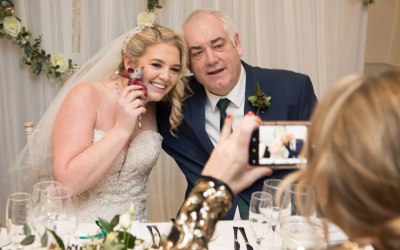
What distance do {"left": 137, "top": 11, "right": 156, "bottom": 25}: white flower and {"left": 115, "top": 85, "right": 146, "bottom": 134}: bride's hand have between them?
103 cm

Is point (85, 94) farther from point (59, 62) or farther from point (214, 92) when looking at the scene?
point (59, 62)

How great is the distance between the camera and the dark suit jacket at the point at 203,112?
239 cm

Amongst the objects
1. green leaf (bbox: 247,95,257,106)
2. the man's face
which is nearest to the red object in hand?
the man's face

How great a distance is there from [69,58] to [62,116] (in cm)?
107

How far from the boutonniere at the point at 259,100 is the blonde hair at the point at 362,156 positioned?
158 cm

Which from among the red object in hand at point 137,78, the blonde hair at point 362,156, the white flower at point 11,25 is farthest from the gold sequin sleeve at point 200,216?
the white flower at point 11,25

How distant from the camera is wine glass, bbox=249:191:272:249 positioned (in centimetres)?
145

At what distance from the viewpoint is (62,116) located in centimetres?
211

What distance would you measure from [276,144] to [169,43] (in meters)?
1.31

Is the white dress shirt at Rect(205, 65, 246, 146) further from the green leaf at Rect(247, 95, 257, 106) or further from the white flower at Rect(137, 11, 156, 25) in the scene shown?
the white flower at Rect(137, 11, 156, 25)

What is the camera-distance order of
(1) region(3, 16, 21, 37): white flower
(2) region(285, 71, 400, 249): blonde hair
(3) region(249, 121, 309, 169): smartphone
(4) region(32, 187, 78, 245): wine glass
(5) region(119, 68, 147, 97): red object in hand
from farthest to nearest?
(1) region(3, 16, 21, 37): white flower → (5) region(119, 68, 147, 97): red object in hand → (4) region(32, 187, 78, 245): wine glass → (3) region(249, 121, 309, 169): smartphone → (2) region(285, 71, 400, 249): blonde hair

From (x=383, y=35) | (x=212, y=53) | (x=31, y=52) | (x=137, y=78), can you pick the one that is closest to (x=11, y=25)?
(x=31, y=52)

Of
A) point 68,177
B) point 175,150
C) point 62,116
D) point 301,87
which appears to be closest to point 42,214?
point 68,177

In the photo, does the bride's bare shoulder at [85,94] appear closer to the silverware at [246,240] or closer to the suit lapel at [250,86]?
the suit lapel at [250,86]
